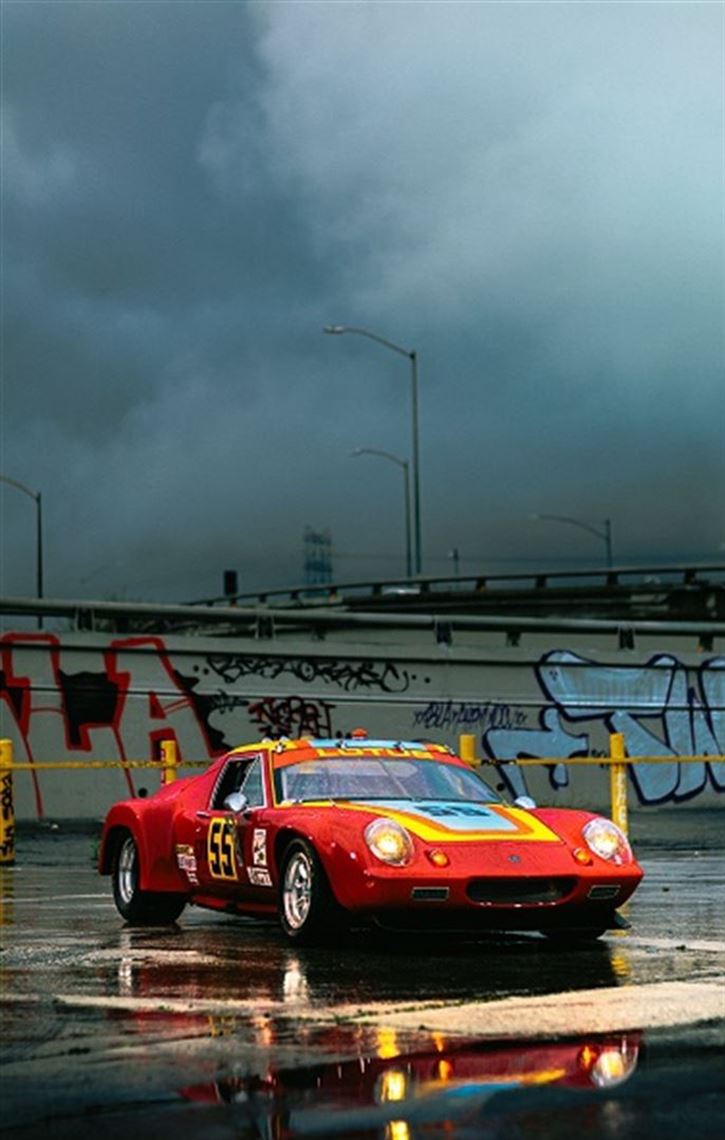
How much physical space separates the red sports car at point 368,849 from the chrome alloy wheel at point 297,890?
1cm

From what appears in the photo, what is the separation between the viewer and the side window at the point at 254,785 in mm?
12227

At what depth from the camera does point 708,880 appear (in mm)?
16859

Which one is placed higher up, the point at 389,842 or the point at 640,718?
the point at 640,718

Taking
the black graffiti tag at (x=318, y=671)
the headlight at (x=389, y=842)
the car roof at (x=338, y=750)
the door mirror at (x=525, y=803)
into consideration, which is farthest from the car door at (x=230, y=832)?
the black graffiti tag at (x=318, y=671)

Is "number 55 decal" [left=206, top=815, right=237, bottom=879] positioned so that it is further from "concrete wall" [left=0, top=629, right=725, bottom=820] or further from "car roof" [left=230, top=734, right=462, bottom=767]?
"concrete wall" [left=0, top=629, right=725, bottom=820]

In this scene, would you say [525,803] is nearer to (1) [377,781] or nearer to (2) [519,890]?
(1) [377,781]

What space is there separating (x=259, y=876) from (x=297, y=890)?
545mm

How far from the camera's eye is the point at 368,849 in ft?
35.3

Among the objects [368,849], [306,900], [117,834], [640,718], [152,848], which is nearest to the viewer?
[368,849]

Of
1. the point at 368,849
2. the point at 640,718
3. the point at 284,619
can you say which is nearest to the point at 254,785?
the point at 368,849

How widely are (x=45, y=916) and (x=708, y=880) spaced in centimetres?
620

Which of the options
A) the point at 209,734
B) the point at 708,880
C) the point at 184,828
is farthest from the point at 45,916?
the point at 209,734

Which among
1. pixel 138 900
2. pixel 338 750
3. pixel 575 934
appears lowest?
pixel 575 934

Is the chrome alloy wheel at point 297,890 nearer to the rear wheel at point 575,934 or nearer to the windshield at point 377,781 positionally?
the windshield at point 377,781
